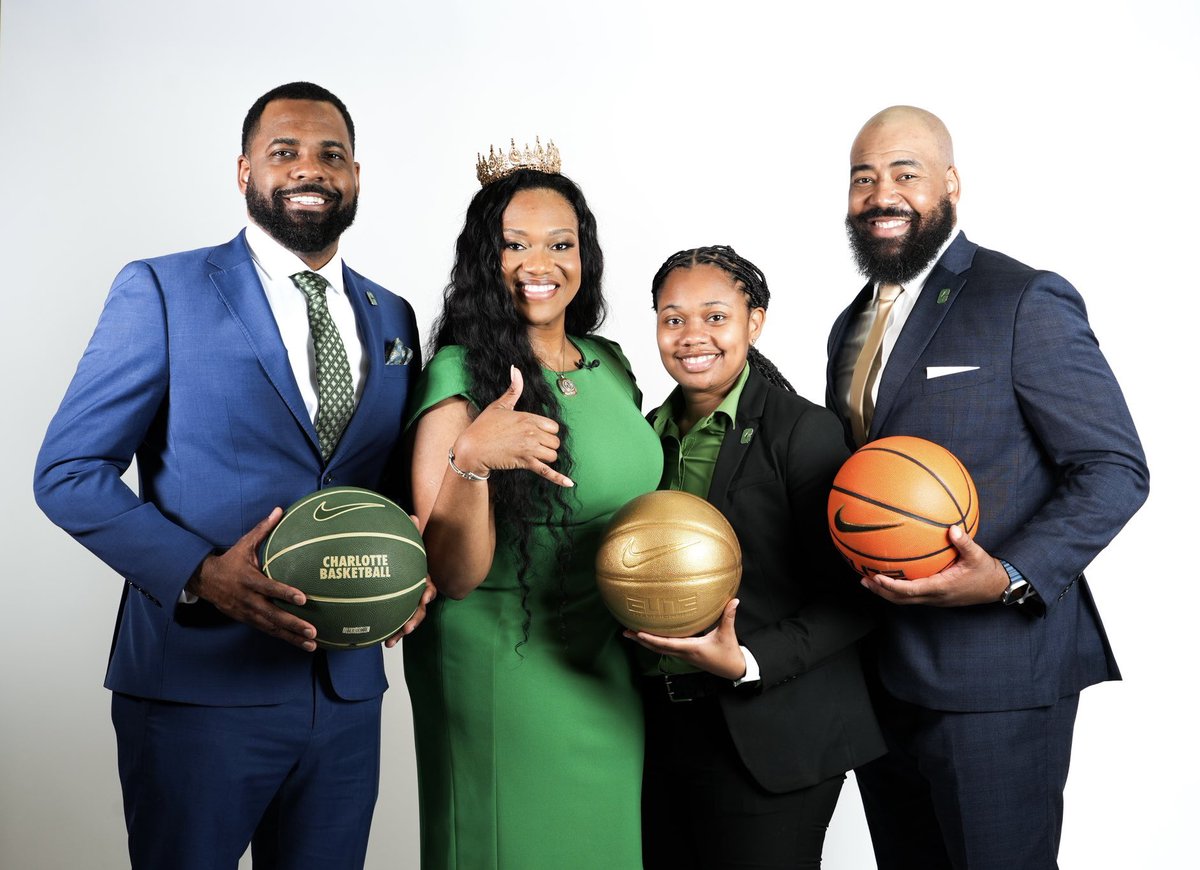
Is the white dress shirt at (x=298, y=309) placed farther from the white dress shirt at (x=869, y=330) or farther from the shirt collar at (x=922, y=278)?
the shirt collar at (x=922, y=278)

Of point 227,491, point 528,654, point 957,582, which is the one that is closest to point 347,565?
point 227,491

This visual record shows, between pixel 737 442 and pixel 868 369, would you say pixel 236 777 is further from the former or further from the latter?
pixel 868 369

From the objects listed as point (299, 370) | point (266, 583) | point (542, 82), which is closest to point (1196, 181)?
point (542, 82)

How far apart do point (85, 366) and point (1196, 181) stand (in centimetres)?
495

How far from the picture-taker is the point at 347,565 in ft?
8.62

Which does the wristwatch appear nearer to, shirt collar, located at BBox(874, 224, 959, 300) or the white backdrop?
shirt collar, located at BBox(874, 224, 959, 300)

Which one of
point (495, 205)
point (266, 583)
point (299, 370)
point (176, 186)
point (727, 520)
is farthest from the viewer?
point (176, 186)

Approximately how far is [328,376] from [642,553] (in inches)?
43.5

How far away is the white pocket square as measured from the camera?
3.13m

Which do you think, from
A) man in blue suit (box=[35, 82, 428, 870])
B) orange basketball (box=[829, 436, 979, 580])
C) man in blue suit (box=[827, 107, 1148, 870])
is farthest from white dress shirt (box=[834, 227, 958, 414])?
man in blue suit (box=[35, 82, 428, 870])

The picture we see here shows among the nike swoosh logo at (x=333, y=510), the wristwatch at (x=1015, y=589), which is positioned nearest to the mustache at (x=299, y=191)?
the nike swoosh logo at (x=333, y=510)

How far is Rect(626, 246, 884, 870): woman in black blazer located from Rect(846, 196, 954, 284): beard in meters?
0.44

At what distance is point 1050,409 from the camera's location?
3061 mm

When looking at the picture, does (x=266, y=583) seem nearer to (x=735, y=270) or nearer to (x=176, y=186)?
(x=735, y=270)
